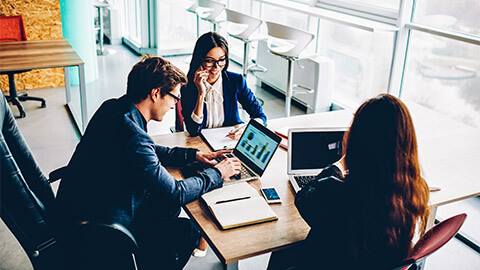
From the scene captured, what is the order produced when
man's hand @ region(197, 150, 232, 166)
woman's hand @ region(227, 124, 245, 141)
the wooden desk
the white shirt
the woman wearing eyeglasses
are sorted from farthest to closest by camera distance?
the wooden desk → the white shirt → the woman wearing eyeglasses → woman's hand @ region(227, 124, 245, 141) → man's hand @ region(197, 150, 232, 166)

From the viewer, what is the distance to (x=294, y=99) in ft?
17.7

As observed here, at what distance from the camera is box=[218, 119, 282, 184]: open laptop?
2057 mm

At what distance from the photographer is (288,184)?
2.07 m

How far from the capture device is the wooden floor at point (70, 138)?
2688 mm

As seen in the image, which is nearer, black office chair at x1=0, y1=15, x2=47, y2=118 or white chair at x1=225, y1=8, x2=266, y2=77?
black office chair at x1=0, y1=15, x2=47, y2=118

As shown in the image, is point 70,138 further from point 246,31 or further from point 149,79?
point 149,79

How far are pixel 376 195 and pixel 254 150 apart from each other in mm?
793

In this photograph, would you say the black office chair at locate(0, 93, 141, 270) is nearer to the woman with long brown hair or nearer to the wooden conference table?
the wooden conference table

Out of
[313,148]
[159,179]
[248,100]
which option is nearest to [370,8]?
[248,100]

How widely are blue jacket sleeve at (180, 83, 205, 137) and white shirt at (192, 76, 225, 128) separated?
9 cm

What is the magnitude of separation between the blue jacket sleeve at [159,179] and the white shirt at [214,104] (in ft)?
2.72

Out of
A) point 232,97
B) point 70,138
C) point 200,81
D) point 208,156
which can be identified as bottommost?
point 70,138

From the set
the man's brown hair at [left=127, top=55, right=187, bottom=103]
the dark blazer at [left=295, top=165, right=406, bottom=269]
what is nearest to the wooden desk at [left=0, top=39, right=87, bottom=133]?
the man's brown hair at [left=127, top=55, right=187, bottom=103]

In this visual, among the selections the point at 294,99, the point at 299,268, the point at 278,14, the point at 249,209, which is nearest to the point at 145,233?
the point at 249,209
